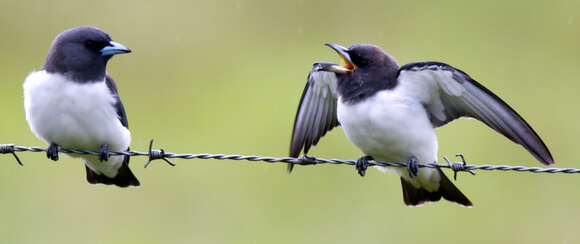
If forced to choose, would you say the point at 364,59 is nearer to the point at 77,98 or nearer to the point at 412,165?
the point at 412,165

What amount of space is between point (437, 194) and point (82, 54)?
3.60 m

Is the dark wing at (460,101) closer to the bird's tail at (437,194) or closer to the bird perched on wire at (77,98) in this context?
the bird's tail at (437,194)

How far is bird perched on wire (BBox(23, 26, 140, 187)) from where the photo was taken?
787 cm

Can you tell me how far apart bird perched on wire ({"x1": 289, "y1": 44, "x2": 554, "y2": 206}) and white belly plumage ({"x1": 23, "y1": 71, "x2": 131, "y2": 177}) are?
6.47ft

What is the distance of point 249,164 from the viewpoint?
1961 centimetres

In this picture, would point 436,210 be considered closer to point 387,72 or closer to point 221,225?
point 221,225

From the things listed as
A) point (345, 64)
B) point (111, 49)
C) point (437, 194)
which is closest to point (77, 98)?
point (111, 49)

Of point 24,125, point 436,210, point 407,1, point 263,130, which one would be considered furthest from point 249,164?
point 407,1

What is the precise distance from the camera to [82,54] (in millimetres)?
8109

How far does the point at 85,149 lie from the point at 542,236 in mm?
12087

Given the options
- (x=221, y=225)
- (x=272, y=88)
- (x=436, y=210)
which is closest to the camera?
(x=221, y=225)

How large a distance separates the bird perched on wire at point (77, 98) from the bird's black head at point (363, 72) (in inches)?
77.3

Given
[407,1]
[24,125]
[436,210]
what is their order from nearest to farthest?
[436,210]
[24,125]
[407,1]

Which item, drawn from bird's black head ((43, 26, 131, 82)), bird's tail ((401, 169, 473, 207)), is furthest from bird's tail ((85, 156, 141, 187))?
bird's tail ((401, 169, 473, 207))
